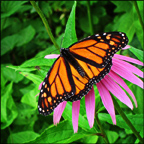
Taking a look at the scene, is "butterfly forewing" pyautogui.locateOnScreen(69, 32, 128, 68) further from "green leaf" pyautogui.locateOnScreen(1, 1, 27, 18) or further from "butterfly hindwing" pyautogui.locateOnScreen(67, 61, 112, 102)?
"green leaf" pyautogui.locateOnScreen(1, 1, 27, 18)

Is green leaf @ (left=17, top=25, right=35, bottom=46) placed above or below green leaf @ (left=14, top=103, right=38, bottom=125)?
above

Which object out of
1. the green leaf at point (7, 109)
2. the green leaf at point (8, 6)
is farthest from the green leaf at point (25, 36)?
the green leaf at point (7, 109)

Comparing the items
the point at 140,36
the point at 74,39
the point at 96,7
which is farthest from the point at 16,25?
the point at 74,39

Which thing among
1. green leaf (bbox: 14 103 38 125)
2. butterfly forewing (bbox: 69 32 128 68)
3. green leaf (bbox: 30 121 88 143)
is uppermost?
butterfly forewing (bbox: 69 32 128 68)

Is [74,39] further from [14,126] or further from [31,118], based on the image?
[14,126]

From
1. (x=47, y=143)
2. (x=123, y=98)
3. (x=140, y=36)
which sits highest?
(x=140, y=36)

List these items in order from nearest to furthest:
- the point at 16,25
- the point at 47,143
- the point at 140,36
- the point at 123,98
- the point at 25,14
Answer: the point at 123,98
the point at 47,143
the point at 140,36
the point at 16,25
the point at 25,14

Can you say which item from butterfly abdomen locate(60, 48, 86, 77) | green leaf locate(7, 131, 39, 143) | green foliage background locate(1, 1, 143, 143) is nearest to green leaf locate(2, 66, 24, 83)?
green foliage background locate(1, 1, 143, 143)
